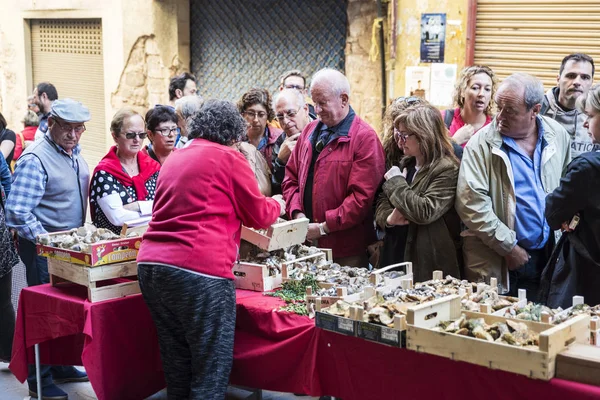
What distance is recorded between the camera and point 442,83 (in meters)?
7.37

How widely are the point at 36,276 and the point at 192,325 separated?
74.7 inches

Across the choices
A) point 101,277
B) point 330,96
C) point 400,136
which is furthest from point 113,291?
point 400,136

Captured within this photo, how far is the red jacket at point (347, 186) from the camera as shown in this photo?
15.8ft

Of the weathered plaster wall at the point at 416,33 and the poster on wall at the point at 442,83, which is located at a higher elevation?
the weathered plaster wall at the point at 416,33

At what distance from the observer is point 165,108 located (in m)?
5.61

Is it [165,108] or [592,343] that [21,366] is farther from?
[592,343]

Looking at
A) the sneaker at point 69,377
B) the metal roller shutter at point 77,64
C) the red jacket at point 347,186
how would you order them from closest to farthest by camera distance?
the red jacket at point 347,186 < the sneaker at point 69,377 < the metal roller shutter at point 77,64

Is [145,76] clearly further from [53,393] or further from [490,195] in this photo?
[490,195]

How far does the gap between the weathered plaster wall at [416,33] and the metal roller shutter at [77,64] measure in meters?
5.35

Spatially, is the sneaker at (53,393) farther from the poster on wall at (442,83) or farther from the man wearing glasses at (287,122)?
the poster on wall at (442,83)

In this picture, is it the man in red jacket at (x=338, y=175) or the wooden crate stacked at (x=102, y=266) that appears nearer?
the wooden crate stacked at (x=102, y=266)

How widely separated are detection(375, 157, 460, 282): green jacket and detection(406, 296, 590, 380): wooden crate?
41.8 inches

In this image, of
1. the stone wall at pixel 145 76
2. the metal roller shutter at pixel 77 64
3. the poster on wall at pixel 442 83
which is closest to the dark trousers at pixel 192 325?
the poster on wall at pixel 442 83

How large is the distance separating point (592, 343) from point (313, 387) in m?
1.34
